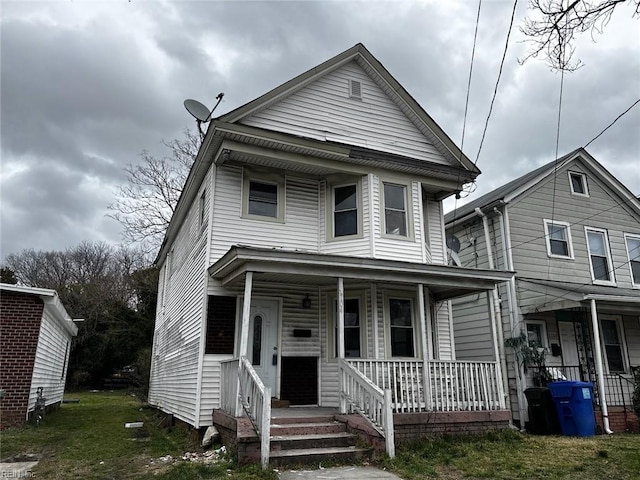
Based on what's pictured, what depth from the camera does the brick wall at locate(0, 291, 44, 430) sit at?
10281mm

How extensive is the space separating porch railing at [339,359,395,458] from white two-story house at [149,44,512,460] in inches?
1.4

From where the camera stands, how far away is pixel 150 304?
Result: 30.0 m

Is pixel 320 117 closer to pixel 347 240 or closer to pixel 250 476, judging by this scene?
pixel 347 240

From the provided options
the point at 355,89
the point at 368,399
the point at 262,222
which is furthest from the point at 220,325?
the point at 355,89

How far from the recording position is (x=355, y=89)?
11859mm

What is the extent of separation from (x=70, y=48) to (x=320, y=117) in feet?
20.5

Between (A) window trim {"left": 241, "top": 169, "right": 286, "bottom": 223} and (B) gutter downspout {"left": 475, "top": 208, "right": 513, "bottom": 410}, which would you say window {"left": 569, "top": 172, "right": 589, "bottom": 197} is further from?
(A) window trim {"left": 241, "top": 169, "right": 286, "bottom": 223}

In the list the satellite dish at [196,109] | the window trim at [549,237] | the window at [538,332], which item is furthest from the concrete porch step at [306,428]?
the window trim at [549,237]

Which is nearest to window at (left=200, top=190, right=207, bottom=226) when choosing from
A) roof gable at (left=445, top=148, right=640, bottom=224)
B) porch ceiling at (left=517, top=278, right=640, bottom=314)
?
roof gable at (left=445, top=148, right=640, bottom=224)

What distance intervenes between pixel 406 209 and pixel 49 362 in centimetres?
1105

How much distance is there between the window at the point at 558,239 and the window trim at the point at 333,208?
639 centimetres

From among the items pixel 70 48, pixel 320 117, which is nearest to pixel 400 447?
pixel 320 117

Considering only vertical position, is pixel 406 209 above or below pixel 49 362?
above

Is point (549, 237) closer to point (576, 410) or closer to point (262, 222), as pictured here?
point (576, 410)
